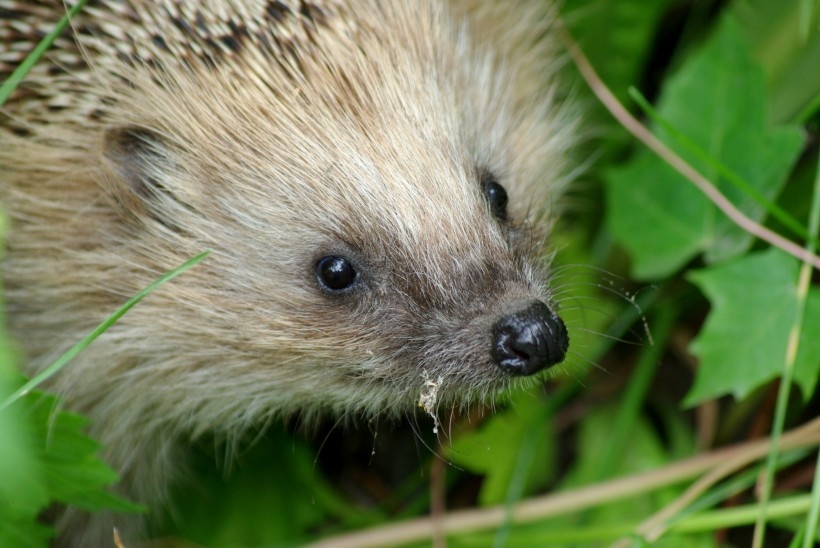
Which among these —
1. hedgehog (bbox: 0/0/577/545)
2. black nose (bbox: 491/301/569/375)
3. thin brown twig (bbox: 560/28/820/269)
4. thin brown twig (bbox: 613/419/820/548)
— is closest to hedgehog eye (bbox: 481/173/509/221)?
hedgehog (bbox: 0/0/577/545)

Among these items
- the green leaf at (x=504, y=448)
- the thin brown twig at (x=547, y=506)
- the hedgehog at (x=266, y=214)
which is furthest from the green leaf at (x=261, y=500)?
the hedgehog at (x=266, y=214)

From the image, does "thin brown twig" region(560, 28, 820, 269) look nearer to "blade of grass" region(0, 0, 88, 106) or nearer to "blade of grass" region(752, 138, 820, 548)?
"blade of grass" region(752, 138, 820, 548)

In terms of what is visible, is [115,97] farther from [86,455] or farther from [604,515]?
[604,515]

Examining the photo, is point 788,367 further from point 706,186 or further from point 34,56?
point 34,56

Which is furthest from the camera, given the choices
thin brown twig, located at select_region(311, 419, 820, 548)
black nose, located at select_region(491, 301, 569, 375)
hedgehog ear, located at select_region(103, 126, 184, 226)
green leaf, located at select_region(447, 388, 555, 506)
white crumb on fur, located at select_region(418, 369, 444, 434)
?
green leaf, located at select_region(447, 388, 555, 506)

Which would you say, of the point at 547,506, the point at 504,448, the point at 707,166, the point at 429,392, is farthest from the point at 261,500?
the point at 707,166

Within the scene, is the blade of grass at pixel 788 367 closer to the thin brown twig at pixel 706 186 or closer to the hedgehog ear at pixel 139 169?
the thin brown twig at pixel 706 186
